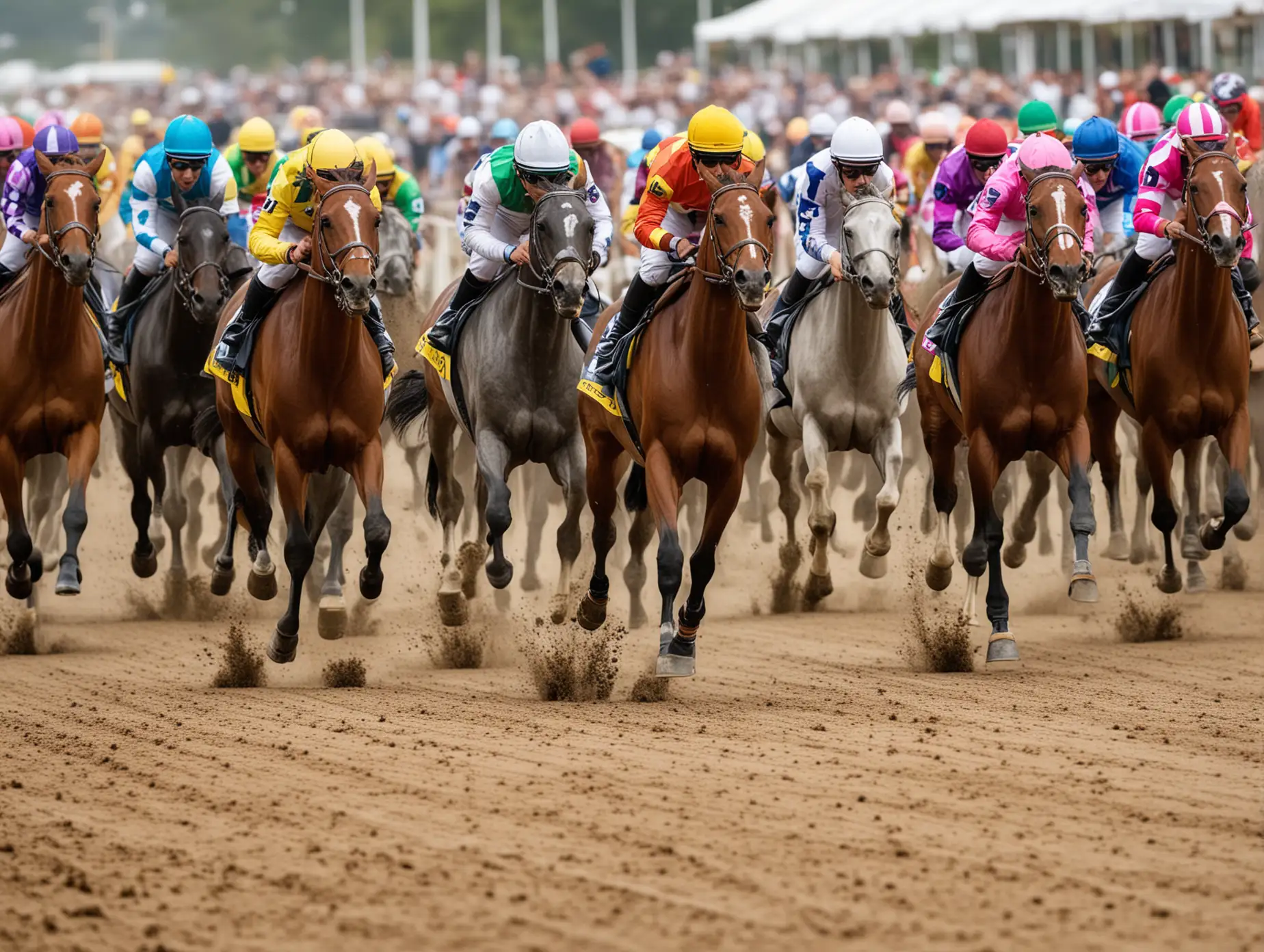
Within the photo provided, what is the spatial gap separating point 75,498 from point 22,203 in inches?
66.3

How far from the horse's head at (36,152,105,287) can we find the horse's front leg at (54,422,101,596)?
34.8 inches

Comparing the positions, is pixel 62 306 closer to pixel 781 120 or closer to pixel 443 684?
pixel 443 684

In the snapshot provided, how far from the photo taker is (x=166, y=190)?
11.4m

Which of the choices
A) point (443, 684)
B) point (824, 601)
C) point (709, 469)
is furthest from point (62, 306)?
point (824, 601)

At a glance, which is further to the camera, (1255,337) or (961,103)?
(961,103)

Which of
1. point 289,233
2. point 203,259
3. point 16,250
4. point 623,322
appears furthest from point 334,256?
point 16,250

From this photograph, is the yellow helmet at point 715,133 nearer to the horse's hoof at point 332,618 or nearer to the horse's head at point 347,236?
the horse's head at point 347,236

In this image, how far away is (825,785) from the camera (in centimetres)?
689

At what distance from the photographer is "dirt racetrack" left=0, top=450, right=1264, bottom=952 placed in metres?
5.34

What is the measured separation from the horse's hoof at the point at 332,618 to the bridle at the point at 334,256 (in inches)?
54.0

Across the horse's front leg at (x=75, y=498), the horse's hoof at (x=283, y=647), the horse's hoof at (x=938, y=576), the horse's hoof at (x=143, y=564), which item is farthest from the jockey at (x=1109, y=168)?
the horse's hoof at (x=143, y=564)

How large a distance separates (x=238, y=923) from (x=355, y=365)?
4.23 m

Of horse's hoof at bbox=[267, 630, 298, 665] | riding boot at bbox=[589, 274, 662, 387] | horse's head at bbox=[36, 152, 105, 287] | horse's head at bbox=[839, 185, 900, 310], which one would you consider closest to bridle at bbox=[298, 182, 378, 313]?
riding boot at bbox=[589, 274, 662, 387]

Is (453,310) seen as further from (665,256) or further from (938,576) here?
(938,576)
